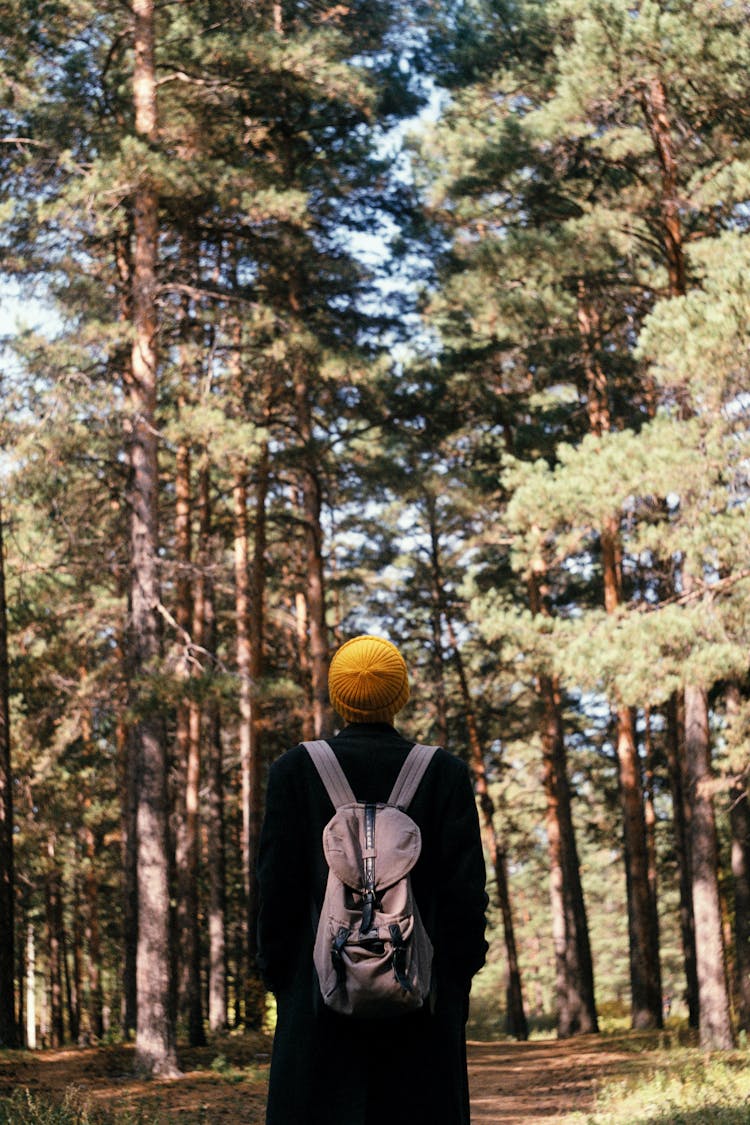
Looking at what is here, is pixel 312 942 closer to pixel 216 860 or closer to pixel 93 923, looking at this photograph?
pixel 216 860

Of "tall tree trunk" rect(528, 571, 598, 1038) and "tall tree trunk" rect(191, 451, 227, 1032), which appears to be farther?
"tall tree trunk" rect(528, 571, 598, 1038)

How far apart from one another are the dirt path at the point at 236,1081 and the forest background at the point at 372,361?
2.45 feet

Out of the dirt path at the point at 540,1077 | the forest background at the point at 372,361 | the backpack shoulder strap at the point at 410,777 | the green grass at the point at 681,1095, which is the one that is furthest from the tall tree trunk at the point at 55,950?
the backpack shoulder strap at the point at 410,777

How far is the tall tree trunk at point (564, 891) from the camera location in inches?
861

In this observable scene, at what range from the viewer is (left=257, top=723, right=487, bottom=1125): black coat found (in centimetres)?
307

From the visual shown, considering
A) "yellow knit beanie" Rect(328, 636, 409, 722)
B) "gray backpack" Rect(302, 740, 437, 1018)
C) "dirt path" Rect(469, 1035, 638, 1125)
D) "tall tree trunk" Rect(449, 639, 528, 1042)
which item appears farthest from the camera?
"tall tree trunk" Rect(449, 639, 528, 1042)

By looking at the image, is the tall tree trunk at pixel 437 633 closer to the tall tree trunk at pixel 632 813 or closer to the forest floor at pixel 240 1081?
the tall tree trunk at pixel 632 813

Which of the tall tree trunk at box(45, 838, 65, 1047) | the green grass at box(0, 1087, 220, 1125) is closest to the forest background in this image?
the green grass at box(0, 1087, 220, 1125)

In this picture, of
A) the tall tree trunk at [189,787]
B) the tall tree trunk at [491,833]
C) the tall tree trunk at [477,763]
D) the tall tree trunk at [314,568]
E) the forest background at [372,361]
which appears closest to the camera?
the forest background at [372,361]

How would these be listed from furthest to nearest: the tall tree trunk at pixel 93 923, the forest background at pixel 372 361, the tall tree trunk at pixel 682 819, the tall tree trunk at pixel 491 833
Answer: the tall tree trunk at pixel 93 923 < the tall tree trunk at pixel 491 833 < the tall tree trunk at pixel 682 819 < the forest background at pixel 372 361

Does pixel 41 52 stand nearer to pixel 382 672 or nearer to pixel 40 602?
pixel 40 602

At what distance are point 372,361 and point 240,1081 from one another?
9400mm

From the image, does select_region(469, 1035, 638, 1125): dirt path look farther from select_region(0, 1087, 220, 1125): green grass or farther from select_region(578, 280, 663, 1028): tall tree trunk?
select_region(0, 1087, 220, 1125): green grass

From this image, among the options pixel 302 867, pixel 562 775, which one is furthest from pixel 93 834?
pixel 302 867
